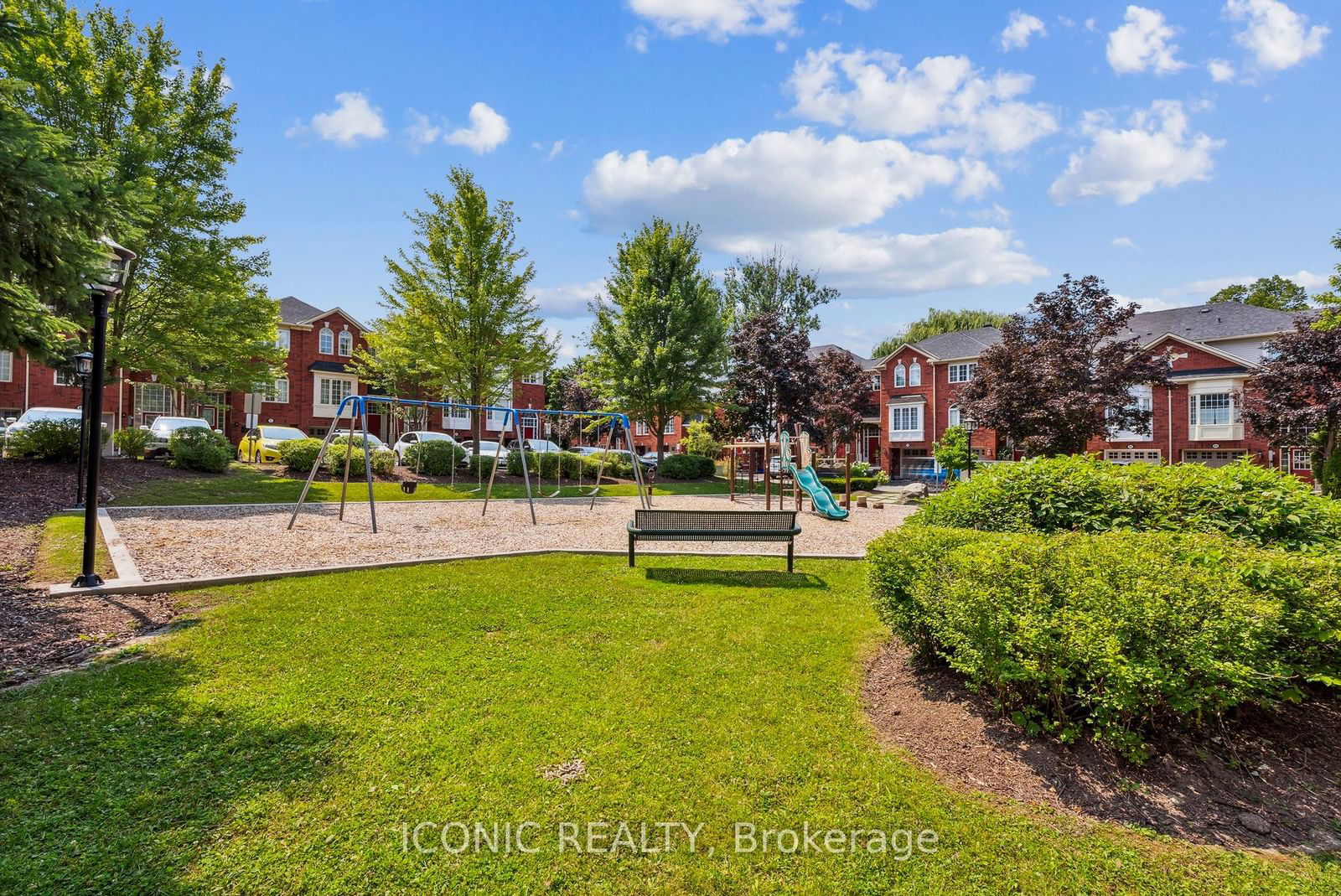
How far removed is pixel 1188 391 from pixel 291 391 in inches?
2100

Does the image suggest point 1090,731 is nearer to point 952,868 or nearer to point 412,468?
point 952,868

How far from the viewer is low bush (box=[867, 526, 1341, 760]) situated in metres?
3.10

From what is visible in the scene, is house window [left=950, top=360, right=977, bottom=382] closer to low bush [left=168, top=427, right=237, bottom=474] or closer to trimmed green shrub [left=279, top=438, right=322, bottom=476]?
trimmed green shrub [left=279, top=438, right=322, bottom=476]

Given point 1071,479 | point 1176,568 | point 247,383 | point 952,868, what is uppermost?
point 247,383

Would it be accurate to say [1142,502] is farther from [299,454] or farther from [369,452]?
[299,454]

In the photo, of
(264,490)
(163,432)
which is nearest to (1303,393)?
(264,490)

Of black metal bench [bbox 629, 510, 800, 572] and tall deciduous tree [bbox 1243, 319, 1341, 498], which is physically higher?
tall deciduous tree [bbox 1243, 319, 1341, 498]

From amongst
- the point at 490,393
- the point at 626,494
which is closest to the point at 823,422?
the point at 626,494

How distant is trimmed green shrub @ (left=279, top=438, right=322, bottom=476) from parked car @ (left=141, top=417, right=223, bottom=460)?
2.68 metres

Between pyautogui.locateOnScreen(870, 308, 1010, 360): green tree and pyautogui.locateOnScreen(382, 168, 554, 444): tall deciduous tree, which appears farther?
pyautogui.locateOnScreen(870, 308, 1010, 360): green tree

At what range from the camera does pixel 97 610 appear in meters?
5.97

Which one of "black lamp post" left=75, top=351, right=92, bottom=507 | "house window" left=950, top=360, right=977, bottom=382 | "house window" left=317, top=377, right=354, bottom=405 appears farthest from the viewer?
"house window" left=950, top=360, right=977, bottom=382

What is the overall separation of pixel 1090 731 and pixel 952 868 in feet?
5.70

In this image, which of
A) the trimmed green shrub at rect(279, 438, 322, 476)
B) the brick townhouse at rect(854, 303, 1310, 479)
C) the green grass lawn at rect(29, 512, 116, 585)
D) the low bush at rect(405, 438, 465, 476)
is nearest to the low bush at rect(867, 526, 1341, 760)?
the green grass lawn at rect(29, 512, 116, 585)
